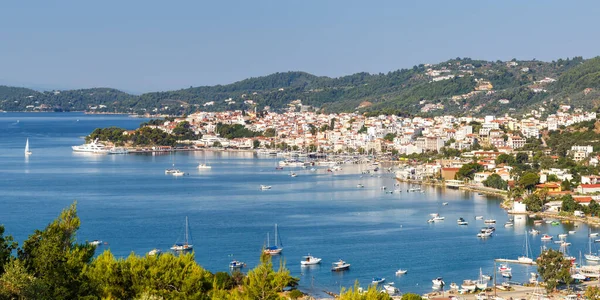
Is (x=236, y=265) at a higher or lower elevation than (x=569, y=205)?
lower

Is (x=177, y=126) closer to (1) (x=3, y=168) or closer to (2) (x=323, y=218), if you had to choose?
(1) (x=3, y=168)

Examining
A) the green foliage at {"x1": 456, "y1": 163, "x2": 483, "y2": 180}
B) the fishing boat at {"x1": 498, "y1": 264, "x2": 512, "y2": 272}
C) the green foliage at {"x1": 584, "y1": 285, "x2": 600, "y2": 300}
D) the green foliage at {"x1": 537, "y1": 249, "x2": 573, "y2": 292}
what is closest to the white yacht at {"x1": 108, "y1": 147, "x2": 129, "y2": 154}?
the green foliage at {"x1": 456, "y1": 163, "x2": 483, "y2": 180}

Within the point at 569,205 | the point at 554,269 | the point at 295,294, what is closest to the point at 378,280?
the point at 295,294

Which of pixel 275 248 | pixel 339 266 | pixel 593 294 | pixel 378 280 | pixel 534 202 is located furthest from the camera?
pixel 534 202

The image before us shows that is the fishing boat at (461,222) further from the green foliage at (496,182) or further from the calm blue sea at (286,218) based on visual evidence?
the green foliage at (496,182)

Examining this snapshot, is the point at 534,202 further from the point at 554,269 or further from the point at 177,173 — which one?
the point at 177,173

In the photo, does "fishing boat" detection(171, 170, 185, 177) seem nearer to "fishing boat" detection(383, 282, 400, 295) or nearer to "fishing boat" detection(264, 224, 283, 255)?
"fishing boat" detection(264, 224, 283, 255)
